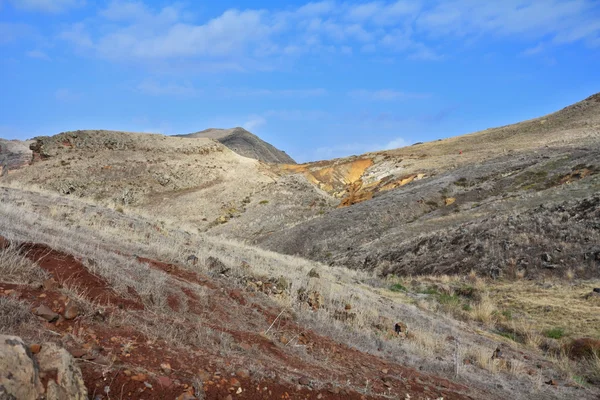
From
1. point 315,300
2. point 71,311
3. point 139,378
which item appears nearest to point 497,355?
point 315,300

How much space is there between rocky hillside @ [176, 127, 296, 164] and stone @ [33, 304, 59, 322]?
301ft

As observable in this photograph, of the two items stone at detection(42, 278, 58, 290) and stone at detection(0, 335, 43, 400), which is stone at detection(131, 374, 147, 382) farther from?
stone at detection(42, 278, 58, 290)

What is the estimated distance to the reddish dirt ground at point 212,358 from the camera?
3.25 m

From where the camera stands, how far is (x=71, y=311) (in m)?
4.03

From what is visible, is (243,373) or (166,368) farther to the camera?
(243,373)

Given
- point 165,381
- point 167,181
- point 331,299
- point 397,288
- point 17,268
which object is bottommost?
point 397,288

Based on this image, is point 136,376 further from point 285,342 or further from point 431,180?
point 431,180

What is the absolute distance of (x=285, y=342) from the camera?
5.65 m

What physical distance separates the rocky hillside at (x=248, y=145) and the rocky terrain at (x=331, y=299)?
71885 mm

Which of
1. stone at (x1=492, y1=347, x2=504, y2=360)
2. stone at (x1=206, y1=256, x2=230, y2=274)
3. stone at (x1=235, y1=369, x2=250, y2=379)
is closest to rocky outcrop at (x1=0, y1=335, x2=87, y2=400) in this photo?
stone at (x1=235, y1=369, x2=250, y2=379)

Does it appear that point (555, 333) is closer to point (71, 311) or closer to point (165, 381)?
point (165, 381)

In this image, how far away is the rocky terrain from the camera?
3631 millimetres

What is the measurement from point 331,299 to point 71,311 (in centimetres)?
619

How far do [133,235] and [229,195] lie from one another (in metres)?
29.4
